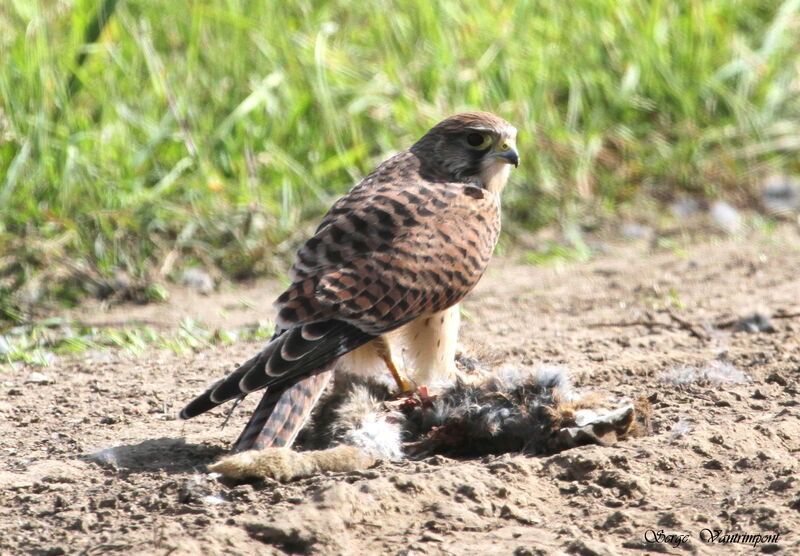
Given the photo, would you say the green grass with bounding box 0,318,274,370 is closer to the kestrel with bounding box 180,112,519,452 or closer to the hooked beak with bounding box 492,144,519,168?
the kestrel with bounding box 180,112,519,452

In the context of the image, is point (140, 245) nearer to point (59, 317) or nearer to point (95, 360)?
point (59, 317)

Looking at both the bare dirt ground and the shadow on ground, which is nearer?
the bare dirt ground

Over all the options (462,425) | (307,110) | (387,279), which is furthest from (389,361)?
(307,110)

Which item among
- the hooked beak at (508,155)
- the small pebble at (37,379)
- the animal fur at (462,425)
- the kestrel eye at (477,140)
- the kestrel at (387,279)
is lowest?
the small pebble at (37,379)

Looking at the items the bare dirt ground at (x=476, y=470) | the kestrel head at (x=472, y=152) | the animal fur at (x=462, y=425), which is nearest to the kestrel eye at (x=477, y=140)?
the kestrel head at (x=472, y=152)

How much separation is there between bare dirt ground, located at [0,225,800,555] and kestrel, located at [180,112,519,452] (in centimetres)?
31

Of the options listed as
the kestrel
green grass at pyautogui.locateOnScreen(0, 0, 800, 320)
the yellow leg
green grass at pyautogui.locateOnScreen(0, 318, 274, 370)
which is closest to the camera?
the kestrel

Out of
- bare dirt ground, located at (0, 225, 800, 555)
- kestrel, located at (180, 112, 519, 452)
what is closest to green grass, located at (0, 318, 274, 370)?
bare dirt ground, located at (0, 225, 800, 555)

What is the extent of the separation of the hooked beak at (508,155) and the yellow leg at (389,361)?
37.9 inches

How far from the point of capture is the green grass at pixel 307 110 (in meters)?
5.81

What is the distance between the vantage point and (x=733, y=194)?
6.96m

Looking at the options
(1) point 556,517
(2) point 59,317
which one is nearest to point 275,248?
(2) point 59,317

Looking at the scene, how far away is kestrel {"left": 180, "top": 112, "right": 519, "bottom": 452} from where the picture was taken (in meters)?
3.42

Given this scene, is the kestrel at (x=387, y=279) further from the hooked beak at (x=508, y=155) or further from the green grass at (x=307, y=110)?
the green grass at (x=307, y=110)
